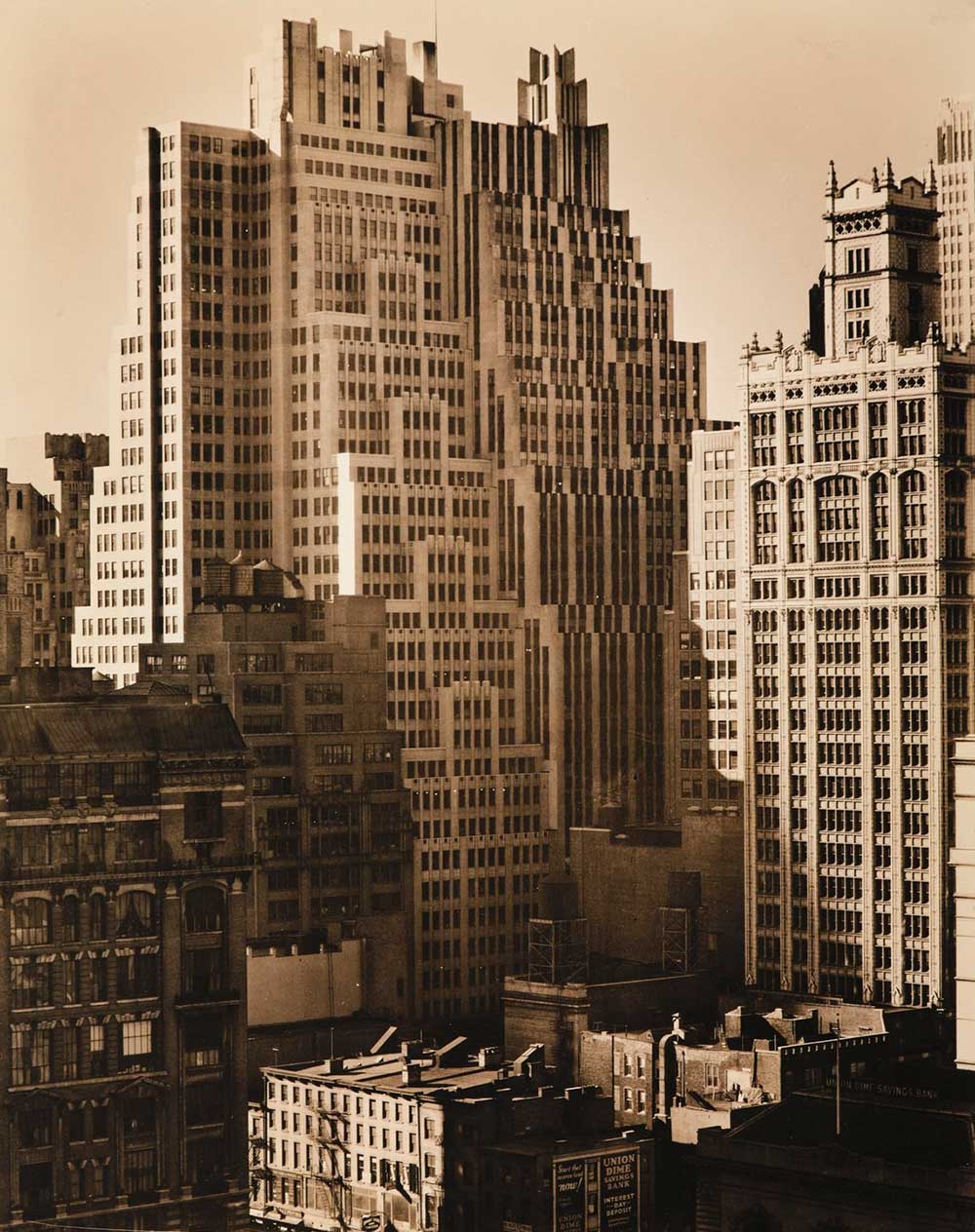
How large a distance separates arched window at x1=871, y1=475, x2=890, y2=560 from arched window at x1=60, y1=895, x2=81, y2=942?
A: 6078mm

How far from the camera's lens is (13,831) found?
15.6 m

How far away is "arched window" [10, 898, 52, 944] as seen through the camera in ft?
51.3

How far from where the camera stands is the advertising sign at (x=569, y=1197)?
15734 mm

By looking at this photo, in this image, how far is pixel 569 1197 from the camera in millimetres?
15828

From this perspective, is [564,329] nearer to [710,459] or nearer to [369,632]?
[710,459]

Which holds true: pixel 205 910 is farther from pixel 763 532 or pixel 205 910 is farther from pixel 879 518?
pixel 879 518

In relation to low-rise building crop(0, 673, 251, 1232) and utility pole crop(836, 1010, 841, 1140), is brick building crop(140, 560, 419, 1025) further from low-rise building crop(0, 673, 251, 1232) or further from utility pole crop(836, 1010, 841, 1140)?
utility pole crop(836, 1010, 841, 1140)

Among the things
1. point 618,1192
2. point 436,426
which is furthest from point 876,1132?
point 436,426

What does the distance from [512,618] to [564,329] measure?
214 centimetres

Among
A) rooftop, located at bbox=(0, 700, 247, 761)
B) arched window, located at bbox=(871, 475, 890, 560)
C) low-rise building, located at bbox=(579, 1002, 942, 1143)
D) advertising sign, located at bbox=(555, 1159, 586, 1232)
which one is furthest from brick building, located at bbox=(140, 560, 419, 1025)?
arched window, located at bbox=(871, 475, 890, 560)

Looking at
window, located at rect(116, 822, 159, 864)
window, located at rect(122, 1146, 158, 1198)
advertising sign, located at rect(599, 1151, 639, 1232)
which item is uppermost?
window, located at rect(116, 822, 159, 864)

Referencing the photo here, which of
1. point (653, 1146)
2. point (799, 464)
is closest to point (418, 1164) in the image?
point (653, 1146)

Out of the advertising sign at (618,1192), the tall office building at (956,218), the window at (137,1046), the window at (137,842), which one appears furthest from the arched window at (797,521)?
the window at (137,1046)

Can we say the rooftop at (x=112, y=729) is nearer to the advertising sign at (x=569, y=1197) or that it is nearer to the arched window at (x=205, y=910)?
the arched window at (x=205, y=910)
